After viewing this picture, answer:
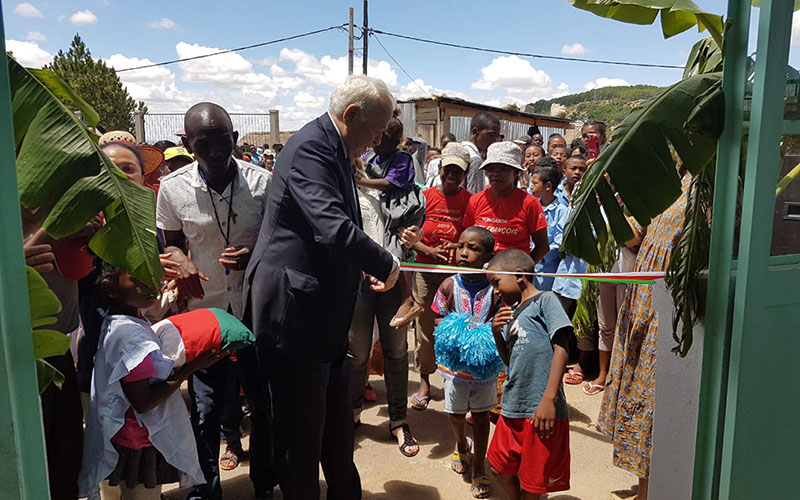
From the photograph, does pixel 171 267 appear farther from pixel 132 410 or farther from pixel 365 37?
pixel 365 37

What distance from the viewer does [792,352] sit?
1.68m

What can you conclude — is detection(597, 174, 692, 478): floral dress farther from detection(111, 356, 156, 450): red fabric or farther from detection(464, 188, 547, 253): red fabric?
detection(111, 356, 156, 450): red fabric

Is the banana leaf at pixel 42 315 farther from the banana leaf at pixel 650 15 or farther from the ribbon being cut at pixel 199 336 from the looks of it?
the banana leaf at pixel 650 15

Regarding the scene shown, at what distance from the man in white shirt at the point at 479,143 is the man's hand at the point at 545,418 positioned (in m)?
3.48

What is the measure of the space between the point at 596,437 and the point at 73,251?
11.5 ft

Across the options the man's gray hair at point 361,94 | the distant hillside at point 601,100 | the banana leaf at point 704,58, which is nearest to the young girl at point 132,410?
the man's gray hair at point 361,94

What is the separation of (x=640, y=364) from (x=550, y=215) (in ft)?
8.84

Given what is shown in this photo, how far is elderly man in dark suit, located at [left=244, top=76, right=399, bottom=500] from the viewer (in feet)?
7.91

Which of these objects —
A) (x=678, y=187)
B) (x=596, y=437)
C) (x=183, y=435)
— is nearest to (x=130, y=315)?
(x=183, y=435)

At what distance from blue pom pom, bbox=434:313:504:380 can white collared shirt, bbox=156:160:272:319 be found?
120cm

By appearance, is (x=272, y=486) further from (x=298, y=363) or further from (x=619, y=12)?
(x=619, y=12)

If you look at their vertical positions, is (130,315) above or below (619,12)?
below

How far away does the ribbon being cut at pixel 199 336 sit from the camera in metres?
2.68

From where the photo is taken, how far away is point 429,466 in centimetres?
383
